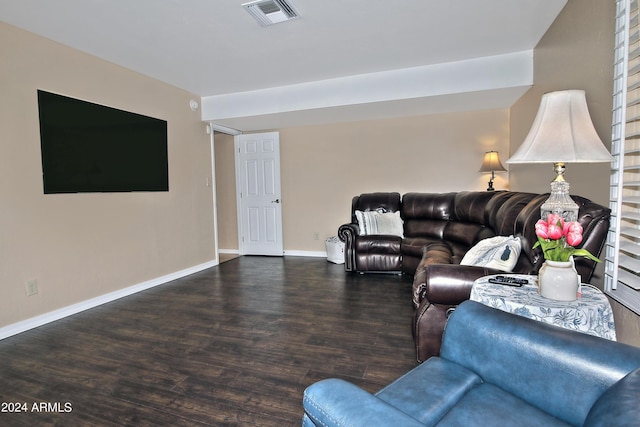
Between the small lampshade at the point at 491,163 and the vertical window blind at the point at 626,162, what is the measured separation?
9.07 ft

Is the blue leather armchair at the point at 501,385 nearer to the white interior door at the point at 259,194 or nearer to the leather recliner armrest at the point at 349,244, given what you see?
the leather recliner armrest at the point at 349,244

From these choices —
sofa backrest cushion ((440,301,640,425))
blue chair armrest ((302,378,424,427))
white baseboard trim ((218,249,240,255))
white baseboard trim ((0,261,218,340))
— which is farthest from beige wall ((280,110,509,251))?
blue chair armrest ((302,378,424,427))

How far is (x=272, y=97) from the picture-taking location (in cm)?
443

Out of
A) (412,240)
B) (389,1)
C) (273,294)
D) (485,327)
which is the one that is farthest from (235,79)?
(485,327)

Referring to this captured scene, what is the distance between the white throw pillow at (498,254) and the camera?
6.54ft

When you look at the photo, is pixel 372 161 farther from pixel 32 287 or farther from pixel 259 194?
pixel 32 287

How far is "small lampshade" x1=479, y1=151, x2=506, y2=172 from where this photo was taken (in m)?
4.26

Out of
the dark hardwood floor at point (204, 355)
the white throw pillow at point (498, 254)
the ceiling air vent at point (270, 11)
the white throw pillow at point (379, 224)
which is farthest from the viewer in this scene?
the white throw pillow at point (379, 224)

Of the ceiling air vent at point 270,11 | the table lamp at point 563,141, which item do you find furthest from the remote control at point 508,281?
the ceiling air vent at point 270,11

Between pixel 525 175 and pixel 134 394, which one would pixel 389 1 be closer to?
pixel 525 175

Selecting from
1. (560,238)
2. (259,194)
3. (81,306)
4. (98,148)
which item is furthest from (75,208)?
(560,238)

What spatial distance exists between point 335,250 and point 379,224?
0.89 m

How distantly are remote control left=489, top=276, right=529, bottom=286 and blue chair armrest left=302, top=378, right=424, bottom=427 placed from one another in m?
1.09

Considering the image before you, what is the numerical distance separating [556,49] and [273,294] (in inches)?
134
